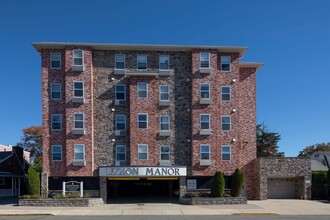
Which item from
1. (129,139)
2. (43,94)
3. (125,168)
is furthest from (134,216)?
(43,94)

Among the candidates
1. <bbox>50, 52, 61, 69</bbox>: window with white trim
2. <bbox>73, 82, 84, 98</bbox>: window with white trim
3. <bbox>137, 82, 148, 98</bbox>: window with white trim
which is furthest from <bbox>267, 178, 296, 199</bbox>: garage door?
<bbox>50, 52, 61, 69</bbox>: window with white trim

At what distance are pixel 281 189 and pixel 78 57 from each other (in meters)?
22.6

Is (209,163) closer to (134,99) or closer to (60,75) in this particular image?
(134,99)

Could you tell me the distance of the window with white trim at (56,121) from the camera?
103 ft

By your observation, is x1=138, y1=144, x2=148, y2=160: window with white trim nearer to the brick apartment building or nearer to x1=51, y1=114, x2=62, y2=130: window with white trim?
the brick apartment building

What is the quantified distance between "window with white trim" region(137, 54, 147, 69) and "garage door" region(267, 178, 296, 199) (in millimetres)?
16215

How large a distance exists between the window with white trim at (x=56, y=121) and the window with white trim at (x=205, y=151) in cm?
1241

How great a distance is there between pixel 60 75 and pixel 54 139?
557cm

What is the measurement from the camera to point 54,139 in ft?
102

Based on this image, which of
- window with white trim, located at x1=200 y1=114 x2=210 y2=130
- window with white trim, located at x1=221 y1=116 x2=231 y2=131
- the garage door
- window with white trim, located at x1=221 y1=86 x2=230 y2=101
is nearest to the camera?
window with white trim, located at x1=200 y1=114 x2=210 y2=130

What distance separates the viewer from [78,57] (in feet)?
103

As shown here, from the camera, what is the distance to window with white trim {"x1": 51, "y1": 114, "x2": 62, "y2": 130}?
3131 cm

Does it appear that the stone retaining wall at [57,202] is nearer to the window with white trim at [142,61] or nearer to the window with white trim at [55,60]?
the window with white trim at [55,60]

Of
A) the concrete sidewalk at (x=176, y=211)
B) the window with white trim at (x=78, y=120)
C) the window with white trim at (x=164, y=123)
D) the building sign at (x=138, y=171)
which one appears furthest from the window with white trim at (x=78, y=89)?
the concrete sidewalk at (x=176, y=211)
